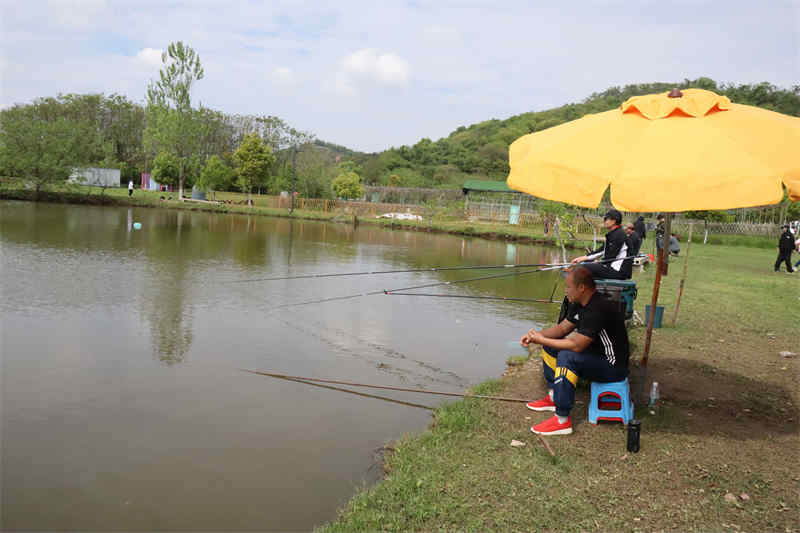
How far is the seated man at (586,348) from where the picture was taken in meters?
4.46

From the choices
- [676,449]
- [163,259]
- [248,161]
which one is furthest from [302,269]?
[248,161]

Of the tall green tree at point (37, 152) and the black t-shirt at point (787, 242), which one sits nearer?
the black t-shirt at point (787, 242)

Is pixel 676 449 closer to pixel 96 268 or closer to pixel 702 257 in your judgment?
pixel 96 268

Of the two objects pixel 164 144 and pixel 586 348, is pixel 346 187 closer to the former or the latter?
pixel 164 144

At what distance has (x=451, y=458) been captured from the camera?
419cm

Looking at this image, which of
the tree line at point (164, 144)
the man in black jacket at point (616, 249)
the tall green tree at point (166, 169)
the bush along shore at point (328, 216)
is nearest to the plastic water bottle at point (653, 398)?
the man in black jacket at point (616, 249)

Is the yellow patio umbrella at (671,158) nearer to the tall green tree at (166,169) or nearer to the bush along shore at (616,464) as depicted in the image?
the bush along shore at (616,464)

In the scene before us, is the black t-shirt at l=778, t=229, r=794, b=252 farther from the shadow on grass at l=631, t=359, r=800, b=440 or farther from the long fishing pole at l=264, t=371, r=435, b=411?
the long fishing pole at l=264, t=371, r=435, b=411

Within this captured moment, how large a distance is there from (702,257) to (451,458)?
75.8 ft

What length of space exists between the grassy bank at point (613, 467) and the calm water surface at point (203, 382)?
0.58 meters

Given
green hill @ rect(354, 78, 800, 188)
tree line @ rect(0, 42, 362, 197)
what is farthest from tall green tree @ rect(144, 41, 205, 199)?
green hill @ rect(354, 78, 800, 188)

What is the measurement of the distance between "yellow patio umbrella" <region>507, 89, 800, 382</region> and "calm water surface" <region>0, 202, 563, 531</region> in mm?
2709

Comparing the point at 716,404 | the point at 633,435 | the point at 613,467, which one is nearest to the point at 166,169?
the point at 716,404

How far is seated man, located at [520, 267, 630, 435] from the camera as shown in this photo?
14.6 feet
